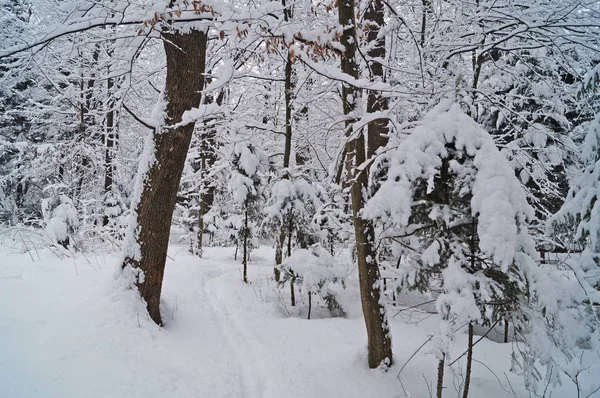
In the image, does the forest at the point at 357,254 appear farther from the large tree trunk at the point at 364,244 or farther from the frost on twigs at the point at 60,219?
the frost on twigs at the point at 60,219

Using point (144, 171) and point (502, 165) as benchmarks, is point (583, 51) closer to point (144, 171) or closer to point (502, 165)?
point (502, 165)

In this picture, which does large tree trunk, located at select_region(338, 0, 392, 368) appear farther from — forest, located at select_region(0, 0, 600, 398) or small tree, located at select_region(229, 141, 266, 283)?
small tree, located at select_region(229, 141, 266, 283)

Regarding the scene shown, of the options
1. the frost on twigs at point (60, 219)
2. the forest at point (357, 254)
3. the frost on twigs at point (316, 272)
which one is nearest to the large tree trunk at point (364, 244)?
the forest at point (357, 254)

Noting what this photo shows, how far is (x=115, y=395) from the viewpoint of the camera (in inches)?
112

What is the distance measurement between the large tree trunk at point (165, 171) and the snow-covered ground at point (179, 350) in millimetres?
406

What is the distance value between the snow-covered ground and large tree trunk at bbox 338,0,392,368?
0.37 metres

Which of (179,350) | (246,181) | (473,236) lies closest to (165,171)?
(179,350)

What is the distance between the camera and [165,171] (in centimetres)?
480

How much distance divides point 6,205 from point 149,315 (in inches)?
448

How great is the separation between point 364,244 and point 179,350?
8.96 feet

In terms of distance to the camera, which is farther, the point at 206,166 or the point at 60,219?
the point at 206,166

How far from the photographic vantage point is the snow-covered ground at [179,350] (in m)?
3.04

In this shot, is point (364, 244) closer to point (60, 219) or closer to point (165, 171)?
point (165, 171)

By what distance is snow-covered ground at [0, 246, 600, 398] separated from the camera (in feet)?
9.98
